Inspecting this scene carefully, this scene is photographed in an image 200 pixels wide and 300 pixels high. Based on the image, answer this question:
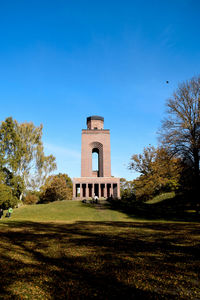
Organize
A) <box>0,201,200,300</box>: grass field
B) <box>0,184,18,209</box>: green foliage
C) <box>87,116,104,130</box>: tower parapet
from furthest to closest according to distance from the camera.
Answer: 1. <box>87,116,104,130</box>: tower parapet
2. <box>0,184,18,209</box>: green foliage
3. <box>0,201,200,300</box>: grass field

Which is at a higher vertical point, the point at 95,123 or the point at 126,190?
the point at 95,123

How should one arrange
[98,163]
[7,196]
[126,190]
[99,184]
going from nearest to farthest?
[7,196] < [99,184] < [98,163] < [126,190]

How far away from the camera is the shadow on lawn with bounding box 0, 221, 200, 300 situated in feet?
13.1

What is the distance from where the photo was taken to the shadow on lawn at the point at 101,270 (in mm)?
3980

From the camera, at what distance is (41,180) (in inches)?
1379

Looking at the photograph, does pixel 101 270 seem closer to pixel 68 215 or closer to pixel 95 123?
pixel 68 215

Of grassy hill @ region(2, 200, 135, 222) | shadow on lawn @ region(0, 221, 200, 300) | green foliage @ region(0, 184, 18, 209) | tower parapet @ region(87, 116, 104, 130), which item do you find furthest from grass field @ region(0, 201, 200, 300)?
tower parapet @ region(87, 116, 104, 130)

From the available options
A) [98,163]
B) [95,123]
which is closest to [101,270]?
[98,163]

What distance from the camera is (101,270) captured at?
5.13 m

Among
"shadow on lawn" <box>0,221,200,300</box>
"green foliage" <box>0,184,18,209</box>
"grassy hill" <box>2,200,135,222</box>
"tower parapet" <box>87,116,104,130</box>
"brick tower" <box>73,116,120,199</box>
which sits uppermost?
"tower parapet" <box>87,116,104,130</box>

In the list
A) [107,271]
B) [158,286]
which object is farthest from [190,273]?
[107,271]

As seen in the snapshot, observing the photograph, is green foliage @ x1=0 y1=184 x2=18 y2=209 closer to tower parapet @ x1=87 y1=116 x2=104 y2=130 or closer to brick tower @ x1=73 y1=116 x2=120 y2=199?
brick tower @ x1=73 y1=116 x2=120 y2=199

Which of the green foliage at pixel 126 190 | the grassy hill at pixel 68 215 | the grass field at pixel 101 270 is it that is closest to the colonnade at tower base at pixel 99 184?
the green foliage at pixel 126 190

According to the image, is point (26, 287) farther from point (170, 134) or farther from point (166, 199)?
point (166, 199)
